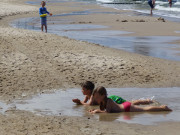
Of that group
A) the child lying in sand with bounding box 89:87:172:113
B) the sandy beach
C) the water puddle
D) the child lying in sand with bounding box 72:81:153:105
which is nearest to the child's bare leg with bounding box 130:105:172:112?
the child lying in sand with bounding box 89:87:172:113

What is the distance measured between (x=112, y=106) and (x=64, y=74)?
3026 mm

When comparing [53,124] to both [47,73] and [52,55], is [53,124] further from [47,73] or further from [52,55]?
[52,55]

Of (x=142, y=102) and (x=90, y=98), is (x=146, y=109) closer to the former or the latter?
(x=142, y=102)

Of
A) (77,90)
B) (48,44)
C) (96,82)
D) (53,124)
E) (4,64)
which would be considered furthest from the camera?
(48,44)

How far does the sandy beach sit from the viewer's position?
6465mm

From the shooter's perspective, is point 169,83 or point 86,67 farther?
point 86,67

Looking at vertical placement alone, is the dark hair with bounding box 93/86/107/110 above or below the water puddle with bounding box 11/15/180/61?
above

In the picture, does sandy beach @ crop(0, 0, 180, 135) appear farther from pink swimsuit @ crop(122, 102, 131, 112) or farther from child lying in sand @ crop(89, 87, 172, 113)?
pink swimsuit @ crop(122, 102, 131, 112)

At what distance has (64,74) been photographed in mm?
10344

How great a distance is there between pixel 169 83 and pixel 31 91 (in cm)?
326

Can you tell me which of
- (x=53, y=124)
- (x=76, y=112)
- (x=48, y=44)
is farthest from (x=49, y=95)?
(x=48, y=44)

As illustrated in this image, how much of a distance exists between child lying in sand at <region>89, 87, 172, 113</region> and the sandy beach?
22.4 inches

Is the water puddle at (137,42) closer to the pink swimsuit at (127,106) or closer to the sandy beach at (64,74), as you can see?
the sandy beach at (64,74)

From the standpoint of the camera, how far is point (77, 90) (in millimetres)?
9328
